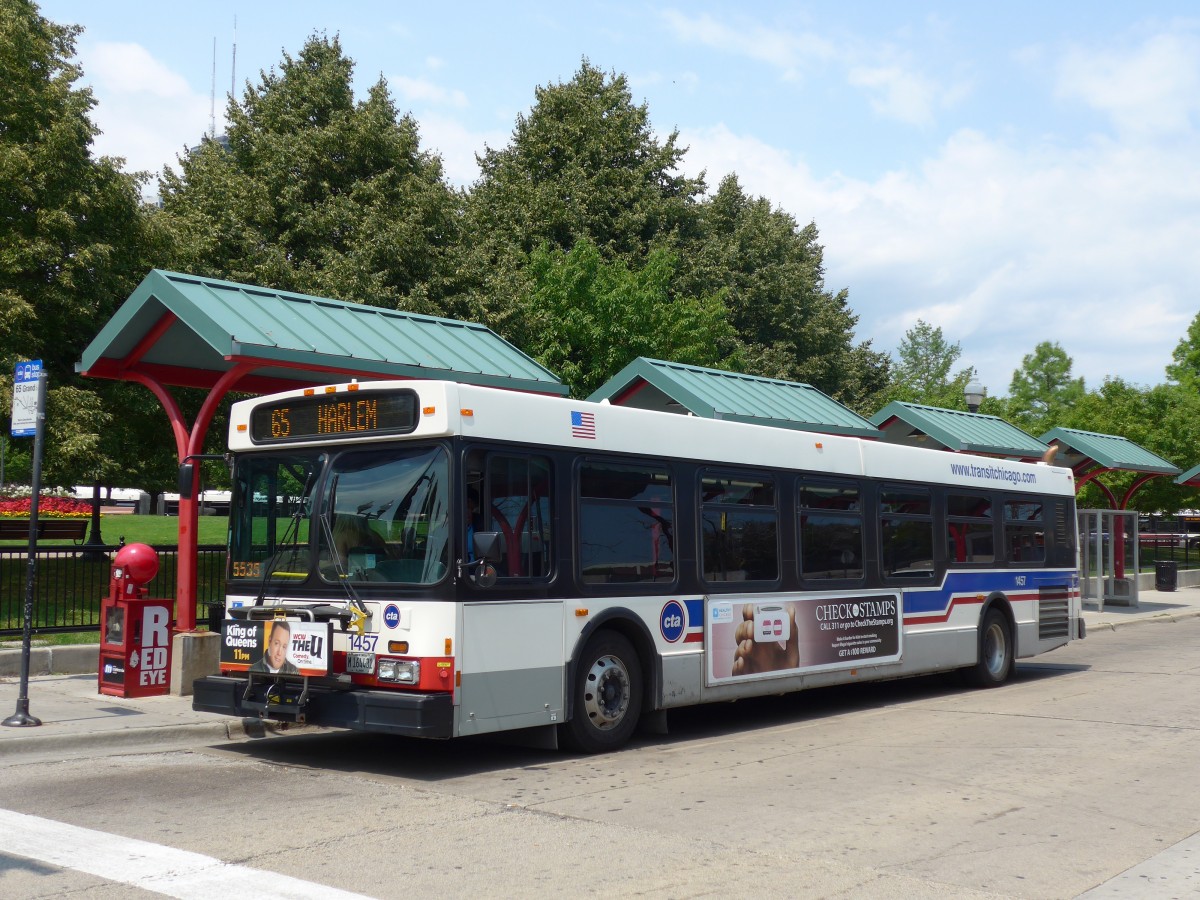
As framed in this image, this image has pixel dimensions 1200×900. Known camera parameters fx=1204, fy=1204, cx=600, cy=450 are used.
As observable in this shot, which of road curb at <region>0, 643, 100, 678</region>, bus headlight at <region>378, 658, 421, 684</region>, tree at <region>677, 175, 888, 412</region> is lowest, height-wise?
road curb at <region>0, 643, 100, 678</region>

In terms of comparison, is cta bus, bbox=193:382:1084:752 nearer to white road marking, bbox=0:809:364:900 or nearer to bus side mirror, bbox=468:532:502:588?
bus side mirror, bbox=468:532:502:588

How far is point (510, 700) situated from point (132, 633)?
5118 millimetres

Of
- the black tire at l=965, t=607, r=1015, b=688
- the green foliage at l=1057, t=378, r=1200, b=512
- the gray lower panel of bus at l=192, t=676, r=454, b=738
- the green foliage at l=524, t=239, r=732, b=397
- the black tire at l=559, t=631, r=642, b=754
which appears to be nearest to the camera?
the gray lower panel of bus at l=192, t=676, r=454, b=738

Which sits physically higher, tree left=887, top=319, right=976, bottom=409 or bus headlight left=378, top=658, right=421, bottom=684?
tree left=887, top=319, right=976, bottom=409

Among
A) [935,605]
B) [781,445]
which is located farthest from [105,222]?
[935,605]

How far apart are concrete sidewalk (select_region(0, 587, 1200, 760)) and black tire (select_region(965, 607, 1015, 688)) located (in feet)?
28.0

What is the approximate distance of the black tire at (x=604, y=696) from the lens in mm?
9891

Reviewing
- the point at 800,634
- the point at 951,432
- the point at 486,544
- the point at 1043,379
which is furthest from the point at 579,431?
the point at 1043,379

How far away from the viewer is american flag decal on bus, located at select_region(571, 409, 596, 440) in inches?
395

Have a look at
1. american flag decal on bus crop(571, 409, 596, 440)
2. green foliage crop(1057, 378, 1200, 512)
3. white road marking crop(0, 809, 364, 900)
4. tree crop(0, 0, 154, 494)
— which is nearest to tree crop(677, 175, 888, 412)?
green foliage crop(1057, 378, 1200, 512)

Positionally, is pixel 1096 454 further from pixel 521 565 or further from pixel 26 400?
pixel 26 400

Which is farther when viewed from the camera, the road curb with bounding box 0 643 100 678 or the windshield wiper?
the road curb with bounding box 0 643 100 678

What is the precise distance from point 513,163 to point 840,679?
32197 millimetres

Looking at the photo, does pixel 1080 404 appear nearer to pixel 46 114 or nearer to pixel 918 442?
pixel 918 442
